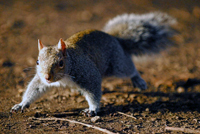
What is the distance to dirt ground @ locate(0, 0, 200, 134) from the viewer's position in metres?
3.10

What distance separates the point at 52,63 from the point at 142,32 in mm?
2468

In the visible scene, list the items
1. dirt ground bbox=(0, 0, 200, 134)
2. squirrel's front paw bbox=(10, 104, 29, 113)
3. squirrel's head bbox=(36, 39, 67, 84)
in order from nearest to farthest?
1. squirrel's head bbox=(36, 39, 67, 84)
2. dirt ground bbox=(0, 0, 200, 134)
3. squirrel's front paw bbox=(10, 104, 29, 113)

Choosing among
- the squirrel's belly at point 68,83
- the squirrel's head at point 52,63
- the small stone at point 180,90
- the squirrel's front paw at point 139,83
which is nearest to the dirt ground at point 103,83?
the small stone at point 180,90

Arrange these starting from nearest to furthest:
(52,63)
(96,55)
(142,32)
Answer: (52,63)
(96,55)
(142,32)

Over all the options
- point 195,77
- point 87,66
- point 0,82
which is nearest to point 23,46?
point 0,82

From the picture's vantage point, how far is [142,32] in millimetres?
4758

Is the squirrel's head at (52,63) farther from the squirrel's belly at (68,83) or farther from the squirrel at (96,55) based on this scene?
the squirrel's belly at (68,83)

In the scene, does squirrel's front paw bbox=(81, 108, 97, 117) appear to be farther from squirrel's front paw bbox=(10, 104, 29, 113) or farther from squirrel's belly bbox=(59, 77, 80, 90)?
squirrel's front paw bbox=(10, 104, 29, 113)

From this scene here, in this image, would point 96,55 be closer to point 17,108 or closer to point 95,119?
point 95,119

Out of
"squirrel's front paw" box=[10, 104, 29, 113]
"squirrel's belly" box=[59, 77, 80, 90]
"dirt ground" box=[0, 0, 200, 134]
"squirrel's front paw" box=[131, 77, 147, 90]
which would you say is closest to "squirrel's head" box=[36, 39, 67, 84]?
"squirrel's belly" box=[59, 77, 80, 90]

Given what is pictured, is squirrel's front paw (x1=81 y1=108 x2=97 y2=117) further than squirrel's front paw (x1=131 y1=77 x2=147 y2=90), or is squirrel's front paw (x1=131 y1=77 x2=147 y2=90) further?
squirrel's front paw (x1=131 y1=77 x2=147 y2=90)

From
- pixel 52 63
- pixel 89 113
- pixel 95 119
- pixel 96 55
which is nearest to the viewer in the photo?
pixel 52 63

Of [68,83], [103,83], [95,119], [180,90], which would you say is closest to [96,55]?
[68,83]

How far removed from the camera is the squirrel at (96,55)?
9.82ft
